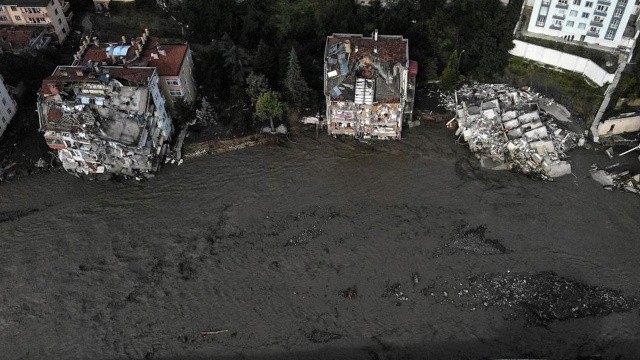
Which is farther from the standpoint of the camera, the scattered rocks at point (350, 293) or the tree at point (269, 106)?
the tree at point (269, 106)

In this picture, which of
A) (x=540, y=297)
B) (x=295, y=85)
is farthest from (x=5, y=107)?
(x=540, y=297)

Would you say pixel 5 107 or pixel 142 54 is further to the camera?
pixel 5 107

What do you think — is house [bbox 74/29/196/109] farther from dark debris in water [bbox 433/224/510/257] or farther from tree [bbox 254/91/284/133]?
dark debris in water [bbox 433/224/510/257]

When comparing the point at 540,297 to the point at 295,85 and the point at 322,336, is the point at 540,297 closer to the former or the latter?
the point at 322,336

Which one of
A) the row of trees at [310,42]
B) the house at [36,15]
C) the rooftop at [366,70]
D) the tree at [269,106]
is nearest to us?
the rooftop at [366,70]

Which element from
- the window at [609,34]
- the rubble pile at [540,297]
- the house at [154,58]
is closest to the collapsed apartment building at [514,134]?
the window at [609,34]

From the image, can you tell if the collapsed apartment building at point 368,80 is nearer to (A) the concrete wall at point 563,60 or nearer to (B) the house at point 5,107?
(A) the concrete wall at point 563,60

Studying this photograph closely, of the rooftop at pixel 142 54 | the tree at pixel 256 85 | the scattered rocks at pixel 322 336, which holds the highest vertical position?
the rooftop at pixel 142 54
